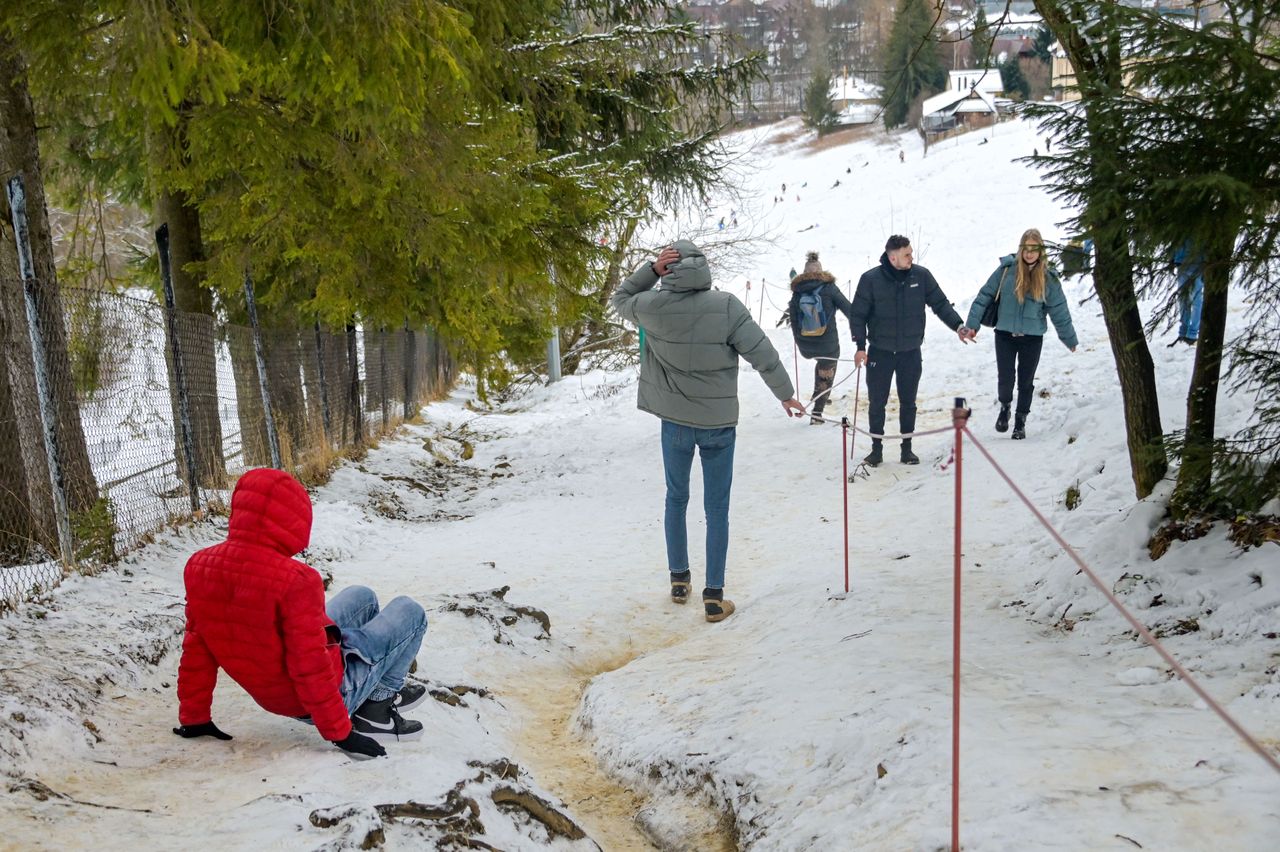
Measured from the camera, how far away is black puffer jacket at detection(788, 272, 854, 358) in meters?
11.8

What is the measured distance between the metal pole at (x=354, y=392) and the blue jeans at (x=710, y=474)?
7.51 metres

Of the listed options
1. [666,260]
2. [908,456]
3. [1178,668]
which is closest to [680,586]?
[666,260]

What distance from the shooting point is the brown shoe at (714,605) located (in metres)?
6.14

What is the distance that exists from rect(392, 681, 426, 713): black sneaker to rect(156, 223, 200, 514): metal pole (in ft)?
13.0

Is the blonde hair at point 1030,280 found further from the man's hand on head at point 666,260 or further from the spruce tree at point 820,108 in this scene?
the spruce tree at point 820,108

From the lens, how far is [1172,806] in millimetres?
2826

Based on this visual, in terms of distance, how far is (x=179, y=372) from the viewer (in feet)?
24.2

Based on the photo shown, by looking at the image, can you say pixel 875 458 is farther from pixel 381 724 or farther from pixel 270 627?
pixel 270 627

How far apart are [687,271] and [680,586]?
6.92 feet

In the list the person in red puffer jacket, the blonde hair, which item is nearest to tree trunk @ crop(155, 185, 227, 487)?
the person in red puffer jacket

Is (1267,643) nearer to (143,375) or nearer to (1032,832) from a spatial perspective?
(1032,832)

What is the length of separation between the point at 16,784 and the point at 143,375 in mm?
5288

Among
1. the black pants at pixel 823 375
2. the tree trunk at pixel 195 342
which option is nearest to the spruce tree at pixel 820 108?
the black pants at pixel 823 375

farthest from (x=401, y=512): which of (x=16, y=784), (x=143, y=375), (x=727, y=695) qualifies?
(x=16, y=784)
